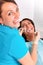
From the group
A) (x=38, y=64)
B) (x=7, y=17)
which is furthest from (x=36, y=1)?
(x=7, y=17)

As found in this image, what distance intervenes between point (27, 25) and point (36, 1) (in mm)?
702

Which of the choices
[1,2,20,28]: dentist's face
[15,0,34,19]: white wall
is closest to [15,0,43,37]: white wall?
[15,0,34,19]: white wall

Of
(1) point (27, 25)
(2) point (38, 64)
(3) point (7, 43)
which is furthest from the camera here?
(1) point (27, 25)

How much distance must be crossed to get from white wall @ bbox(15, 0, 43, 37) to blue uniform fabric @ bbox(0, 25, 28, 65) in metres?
1.63

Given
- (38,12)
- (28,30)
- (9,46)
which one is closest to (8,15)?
(9,46)

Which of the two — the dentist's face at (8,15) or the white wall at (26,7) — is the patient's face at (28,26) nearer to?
the white wall at (26,7)

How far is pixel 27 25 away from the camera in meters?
2.21

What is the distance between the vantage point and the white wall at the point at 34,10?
9.14 feet

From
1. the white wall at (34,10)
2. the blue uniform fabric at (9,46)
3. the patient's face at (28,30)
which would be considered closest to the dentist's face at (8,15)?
the blue uniform fabric at (9,46)

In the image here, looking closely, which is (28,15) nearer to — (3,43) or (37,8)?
(37,8)

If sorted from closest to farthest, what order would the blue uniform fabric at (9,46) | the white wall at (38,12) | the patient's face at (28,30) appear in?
the blue uniform fabric at (9,46) → the patient's face at (28,30) → the white wall at (38,12)

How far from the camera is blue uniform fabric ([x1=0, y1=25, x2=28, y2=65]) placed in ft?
3.82

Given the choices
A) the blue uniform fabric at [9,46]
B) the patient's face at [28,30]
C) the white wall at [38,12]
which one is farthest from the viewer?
the white wall at [38,12]

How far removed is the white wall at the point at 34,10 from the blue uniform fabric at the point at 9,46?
1.63 m
